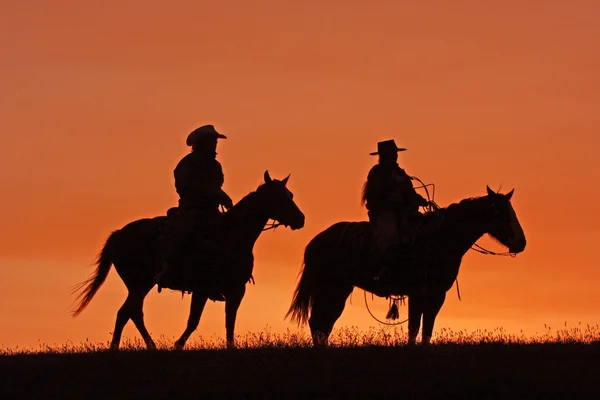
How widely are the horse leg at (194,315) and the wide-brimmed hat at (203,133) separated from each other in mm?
2967

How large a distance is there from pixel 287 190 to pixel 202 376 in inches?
226

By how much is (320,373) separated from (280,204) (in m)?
5.59

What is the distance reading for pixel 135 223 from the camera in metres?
26.4

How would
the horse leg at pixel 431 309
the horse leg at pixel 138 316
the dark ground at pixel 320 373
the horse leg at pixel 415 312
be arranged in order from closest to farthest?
1. the dark ground at pixel 320 373
2. the horse leg at pixel 431 309
3. the horse leg at pixel 415 312
4. the horse leg at pixel 138 316

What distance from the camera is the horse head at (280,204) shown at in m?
23.7

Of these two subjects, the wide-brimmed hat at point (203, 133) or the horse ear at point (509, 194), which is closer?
the horse ear at point (509, 194)

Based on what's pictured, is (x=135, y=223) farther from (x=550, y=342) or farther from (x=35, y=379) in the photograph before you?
(x=550, y=342)

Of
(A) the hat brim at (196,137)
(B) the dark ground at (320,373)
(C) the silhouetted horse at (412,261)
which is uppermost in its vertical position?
(A) the hat brim at (196,137)

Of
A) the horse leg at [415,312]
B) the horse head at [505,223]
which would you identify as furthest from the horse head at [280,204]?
the horse head at [505,223]

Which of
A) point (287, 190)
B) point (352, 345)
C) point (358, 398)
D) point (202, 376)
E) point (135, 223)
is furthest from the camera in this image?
point (135, 223)

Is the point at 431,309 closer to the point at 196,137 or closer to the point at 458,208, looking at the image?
the point at 458,208

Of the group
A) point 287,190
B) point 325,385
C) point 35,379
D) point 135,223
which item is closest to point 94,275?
point 135,223

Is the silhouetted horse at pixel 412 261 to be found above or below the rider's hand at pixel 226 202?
below

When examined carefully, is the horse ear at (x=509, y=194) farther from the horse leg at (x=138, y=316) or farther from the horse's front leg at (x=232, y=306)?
the horse leg at (x=138, y=316)
